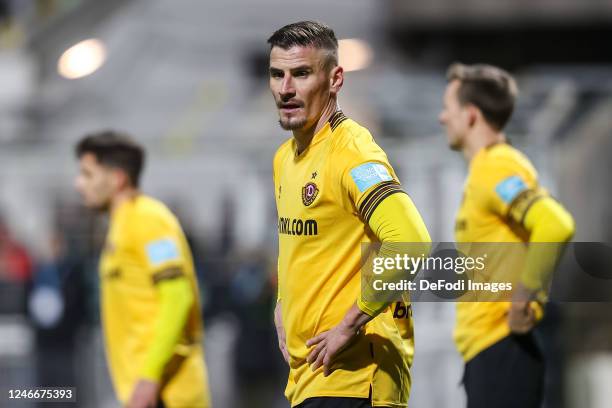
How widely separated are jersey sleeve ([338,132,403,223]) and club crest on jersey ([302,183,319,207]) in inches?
5.0

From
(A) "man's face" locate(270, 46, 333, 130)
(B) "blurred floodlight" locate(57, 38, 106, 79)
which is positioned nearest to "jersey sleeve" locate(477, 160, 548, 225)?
(A) "man's face" locate(270, 46, 333, 130)

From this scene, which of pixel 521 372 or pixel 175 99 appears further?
pixel 175 99

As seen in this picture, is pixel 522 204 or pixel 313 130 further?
pixel 522 204

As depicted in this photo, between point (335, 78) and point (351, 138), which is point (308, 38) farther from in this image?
point (351, 138)

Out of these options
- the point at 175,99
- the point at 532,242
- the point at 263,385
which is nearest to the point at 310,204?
the point at 532,242

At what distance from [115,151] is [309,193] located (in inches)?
90.8

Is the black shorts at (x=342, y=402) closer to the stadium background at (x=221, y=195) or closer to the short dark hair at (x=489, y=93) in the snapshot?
the short dark hair at (x=489, y=93)

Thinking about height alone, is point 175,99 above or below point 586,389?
above

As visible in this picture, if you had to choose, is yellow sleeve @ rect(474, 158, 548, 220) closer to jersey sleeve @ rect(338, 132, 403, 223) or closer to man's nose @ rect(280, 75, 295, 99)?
jersey sleeve @ rect(338, 132, 403, 223)

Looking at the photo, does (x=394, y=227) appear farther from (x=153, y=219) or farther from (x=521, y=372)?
(x=153, y=219)

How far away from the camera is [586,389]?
30.8ft

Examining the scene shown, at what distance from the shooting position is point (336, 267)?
4.34 m

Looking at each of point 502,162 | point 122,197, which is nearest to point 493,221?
point 502,162

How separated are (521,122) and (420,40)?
1573 cm
